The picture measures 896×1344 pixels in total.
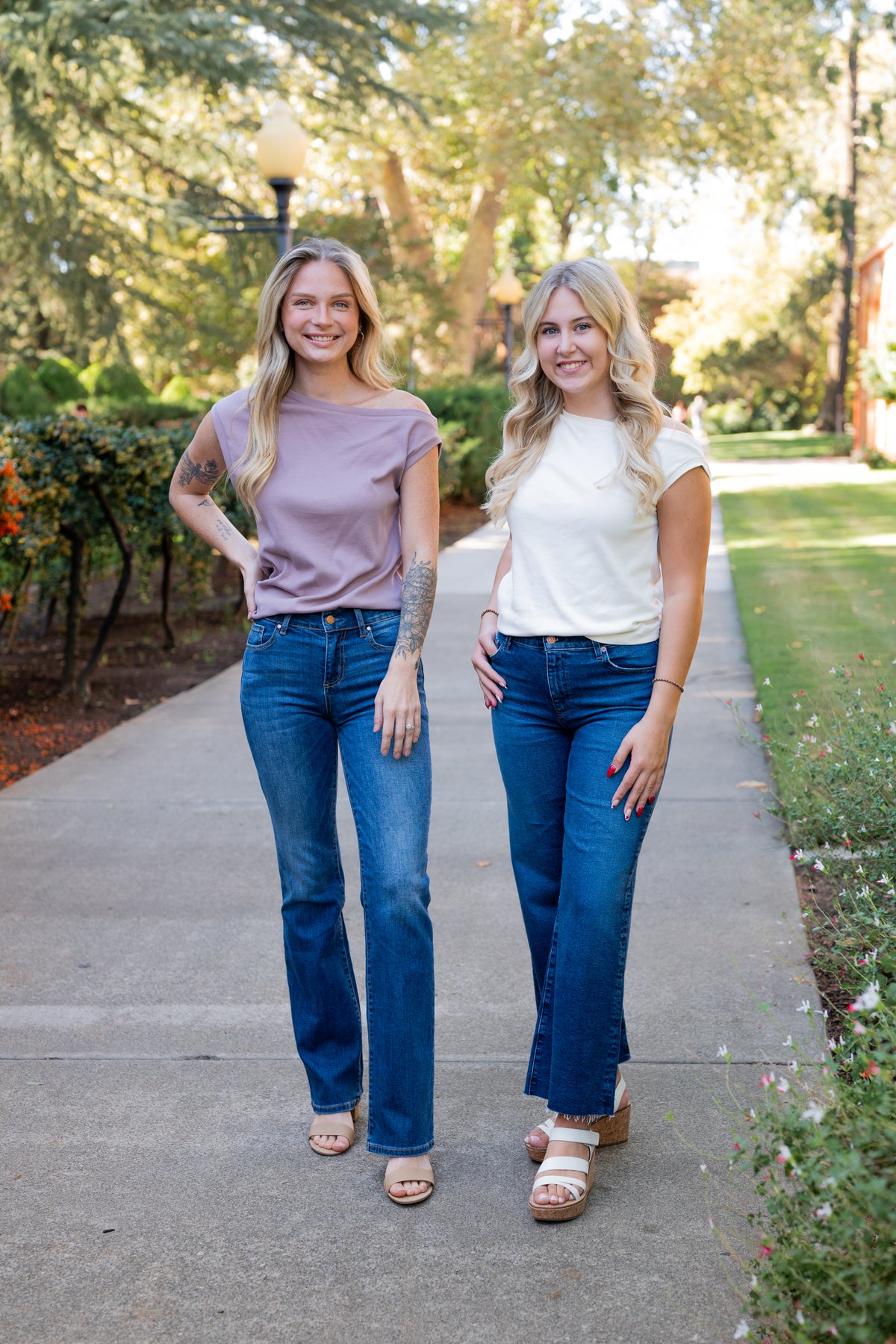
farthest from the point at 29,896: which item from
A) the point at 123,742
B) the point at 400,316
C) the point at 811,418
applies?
the point at 811,418

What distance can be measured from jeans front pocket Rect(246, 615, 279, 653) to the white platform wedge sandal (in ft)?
3.90

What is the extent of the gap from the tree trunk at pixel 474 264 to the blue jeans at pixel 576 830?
24.2 metres

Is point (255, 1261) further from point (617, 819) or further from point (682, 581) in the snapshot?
point (682, 581)

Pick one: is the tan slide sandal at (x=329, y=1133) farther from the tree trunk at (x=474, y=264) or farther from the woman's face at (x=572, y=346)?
the tree trunk at (x=474, y=264)

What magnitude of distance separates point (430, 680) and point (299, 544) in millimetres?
5229

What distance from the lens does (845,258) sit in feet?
105

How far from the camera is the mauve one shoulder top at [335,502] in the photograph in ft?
9.01

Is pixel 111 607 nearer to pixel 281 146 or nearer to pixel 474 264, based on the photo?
pixel 281 146

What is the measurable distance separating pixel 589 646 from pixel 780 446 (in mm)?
35170

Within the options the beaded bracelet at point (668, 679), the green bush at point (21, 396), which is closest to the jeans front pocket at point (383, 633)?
the beaded bracelet at point (668, 679)

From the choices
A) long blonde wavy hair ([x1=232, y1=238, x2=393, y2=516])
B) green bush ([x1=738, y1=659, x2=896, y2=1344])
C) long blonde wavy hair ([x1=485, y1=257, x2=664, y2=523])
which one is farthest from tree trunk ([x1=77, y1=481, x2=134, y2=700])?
green bush ([x1=738, y1=659, x2=896, y2=1344])

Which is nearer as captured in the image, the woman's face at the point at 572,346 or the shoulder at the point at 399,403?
the woman's face at the point at 572,346

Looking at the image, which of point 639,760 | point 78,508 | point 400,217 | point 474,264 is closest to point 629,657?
point 639,760

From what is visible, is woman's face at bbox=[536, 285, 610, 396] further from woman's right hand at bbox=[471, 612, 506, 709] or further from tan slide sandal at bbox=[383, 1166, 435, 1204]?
tan slide sandal at bbox=[383, 1166, 435, 1204]
